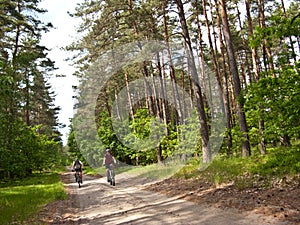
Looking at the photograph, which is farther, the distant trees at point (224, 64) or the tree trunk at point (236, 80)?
the tree trunk at point (236, 80)

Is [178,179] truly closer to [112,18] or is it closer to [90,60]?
[112,18]

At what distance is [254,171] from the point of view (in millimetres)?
9984

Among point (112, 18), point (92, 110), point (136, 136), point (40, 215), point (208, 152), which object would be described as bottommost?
point (40, 215)

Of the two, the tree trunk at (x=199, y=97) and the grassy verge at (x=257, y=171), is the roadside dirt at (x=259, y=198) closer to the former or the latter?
the grassy verge at (x=257, y=171)

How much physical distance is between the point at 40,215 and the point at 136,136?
583 inches

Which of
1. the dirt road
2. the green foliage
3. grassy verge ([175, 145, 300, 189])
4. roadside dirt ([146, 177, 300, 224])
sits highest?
the green foliage

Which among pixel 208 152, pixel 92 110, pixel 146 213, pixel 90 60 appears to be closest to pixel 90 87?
pixel 92 110

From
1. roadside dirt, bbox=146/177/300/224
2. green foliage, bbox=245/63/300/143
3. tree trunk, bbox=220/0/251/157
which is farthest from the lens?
tree trunk, bbox=220/0/251/157

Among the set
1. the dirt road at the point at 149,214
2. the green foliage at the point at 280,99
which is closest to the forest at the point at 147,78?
the green foliage at the point at 280,99

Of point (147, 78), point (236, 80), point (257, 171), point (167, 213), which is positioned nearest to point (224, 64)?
point (147, 78)

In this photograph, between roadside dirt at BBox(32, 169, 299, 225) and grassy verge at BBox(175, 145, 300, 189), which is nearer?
roadside dirt at BBox(32, 169, 299, 225)

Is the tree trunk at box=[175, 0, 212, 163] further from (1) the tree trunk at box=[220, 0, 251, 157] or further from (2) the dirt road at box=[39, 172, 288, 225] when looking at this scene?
(2) the dirt road at box=[39, 172, 288, 225]

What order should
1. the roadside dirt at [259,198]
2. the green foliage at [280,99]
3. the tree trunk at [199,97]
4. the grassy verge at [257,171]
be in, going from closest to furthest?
the roadside dirt at [259,198] < the green foliage at [280,99] < the grassy verge at [257,171] < the tree trunk at [199,97]

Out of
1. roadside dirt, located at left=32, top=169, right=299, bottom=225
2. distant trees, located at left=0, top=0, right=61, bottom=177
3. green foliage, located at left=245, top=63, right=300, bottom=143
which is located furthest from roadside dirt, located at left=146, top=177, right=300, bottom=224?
distant trees, located at left=0, top=0, right=61, bottom=177
